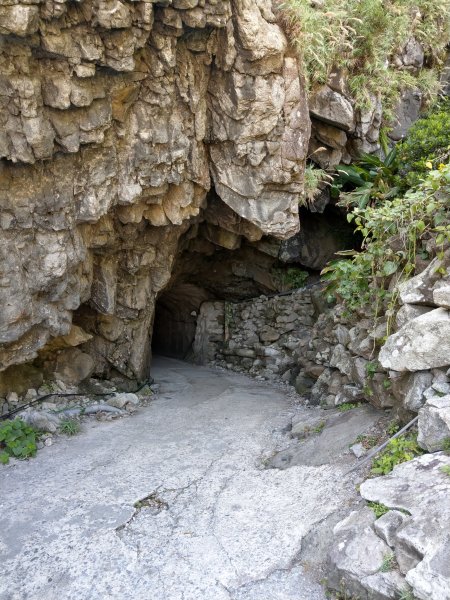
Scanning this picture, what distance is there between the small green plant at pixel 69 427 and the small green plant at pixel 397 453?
3724mm

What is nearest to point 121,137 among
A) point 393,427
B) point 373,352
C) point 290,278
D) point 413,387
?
point 373,352

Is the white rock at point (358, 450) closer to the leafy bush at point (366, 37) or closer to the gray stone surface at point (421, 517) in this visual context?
the gray stone surface at point (421, 517)

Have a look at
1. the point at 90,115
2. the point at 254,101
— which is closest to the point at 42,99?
the point at 90,115

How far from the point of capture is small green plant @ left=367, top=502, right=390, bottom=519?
287 cm

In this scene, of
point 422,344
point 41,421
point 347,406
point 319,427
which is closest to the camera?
point 422,344

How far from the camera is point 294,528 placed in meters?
3.29

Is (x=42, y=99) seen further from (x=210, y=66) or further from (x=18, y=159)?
(x=210, y=66)

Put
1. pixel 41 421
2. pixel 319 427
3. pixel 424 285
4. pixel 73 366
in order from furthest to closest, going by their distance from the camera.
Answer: pixel 73 366, pixel 41 421, pixel 319 427, pixel 424 285

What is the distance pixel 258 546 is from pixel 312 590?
52 centimetres

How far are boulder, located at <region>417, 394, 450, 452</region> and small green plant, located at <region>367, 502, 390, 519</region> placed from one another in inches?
21.3

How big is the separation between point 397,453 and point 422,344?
0.85 metres

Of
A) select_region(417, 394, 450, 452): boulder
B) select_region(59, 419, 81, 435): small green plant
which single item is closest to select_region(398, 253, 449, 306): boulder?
select_region(417, 394, 450, 452): boulder

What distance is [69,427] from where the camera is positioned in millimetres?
5707

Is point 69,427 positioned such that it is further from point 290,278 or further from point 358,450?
point 290,278
